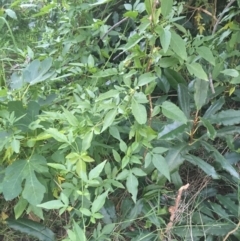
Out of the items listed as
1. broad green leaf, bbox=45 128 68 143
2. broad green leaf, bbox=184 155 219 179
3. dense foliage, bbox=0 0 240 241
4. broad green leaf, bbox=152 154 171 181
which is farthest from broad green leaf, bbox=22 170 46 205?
broad green leaf, bbox=184 155 219 179

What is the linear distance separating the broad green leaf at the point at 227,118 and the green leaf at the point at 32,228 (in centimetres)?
52

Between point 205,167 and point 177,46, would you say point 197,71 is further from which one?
point 205,167

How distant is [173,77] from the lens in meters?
1.10

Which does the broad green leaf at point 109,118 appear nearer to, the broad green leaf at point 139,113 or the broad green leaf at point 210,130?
the broad green leaf at point 139,113

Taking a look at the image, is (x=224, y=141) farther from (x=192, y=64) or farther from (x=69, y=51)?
(x=69, y=51)

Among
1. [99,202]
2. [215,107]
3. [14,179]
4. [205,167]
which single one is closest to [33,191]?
[14,179]

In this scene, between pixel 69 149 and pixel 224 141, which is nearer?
pixel 69 149

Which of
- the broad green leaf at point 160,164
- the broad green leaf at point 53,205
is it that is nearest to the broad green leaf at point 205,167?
the broad green leaf at point 160,164

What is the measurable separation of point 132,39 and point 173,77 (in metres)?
0.31

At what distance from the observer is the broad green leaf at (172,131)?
0.90 metres

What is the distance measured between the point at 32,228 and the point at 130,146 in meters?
0.35

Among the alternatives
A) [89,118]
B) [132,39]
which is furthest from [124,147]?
[132,39]

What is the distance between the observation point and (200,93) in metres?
0.98

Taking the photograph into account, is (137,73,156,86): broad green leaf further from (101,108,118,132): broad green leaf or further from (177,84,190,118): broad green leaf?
(177,84,190,118): broad green leaf
